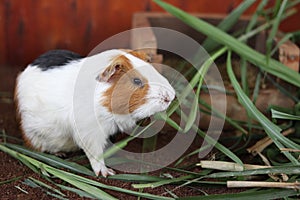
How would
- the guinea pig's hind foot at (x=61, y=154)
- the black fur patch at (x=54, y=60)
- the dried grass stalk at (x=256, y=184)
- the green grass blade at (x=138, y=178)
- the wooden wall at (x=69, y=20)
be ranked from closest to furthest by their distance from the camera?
the dried grass stalk at (x=256, y=184) → the green grass blade at (x=138, y=178) → the black fur patch at (x=54, y=60) → the guinea pig's hind foot at (x=61, y=154) → the wooden wall at (x=69, y=20)

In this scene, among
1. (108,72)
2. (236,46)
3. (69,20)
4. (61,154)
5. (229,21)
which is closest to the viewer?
(108,72)

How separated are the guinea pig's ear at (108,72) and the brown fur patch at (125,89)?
0.01 meters

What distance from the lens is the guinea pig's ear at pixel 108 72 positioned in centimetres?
167

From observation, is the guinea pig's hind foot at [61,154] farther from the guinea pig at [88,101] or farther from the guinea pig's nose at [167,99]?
the guinea pig's nose at [167,99]

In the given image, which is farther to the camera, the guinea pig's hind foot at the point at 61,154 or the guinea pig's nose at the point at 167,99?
the guinea pig's hind foot at the point at 61,154

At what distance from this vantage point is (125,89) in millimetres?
1707

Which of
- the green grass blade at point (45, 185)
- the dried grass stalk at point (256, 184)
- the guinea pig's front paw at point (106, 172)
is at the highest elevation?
the dried grass stalk at point (256, 184)

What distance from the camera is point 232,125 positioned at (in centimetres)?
223

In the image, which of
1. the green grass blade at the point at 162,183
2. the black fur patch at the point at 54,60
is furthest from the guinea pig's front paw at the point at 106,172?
the black fur patch at the point at 54,60

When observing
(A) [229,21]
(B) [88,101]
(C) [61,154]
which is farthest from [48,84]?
(A) [229,21]

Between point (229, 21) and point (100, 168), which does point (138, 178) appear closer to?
point (100, 168)

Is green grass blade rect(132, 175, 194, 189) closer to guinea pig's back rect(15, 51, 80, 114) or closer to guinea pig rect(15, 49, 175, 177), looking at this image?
guinea pig rect(15, 49, 175, 177)

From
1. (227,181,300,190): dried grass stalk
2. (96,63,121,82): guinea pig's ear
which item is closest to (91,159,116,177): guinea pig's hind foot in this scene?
(96,63,121,82): guinea pig's ear

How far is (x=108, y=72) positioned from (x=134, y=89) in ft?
0.32
